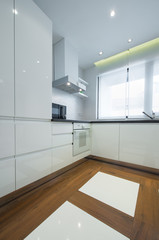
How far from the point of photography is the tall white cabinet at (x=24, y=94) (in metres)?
0.84

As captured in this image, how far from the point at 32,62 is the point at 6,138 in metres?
0.83

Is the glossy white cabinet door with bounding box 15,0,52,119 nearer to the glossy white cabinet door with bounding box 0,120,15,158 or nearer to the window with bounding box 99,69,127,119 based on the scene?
the glossy white cabinet door with bounding box 0,120,15,158

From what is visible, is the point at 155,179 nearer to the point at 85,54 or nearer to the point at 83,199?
the point at 83,199

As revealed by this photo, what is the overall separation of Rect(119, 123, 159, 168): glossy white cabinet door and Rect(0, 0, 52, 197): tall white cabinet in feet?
4.16

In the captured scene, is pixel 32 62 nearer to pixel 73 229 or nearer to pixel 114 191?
pixel 73 229

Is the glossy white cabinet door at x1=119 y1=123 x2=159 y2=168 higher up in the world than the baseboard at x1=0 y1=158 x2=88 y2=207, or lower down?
higher up

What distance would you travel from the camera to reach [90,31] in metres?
1.70

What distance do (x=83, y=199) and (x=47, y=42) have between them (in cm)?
181

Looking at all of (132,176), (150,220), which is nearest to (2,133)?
(150,220)

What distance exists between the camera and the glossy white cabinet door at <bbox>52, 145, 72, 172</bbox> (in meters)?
1.28

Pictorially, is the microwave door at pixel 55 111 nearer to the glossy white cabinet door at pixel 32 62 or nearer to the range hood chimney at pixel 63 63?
the range hood chimney at pixel 63 63

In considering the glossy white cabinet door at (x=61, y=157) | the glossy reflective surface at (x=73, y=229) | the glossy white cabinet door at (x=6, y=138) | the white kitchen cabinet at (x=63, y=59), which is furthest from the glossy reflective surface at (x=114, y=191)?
the white kitchen cabinet at (x=63, y=59)

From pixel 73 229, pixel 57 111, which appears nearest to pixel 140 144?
pixel 73 229

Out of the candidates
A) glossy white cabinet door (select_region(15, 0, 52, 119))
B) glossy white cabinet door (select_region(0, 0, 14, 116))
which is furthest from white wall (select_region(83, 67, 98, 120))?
glossy white cabinet door (select_region(0, 0, 14, 116))
